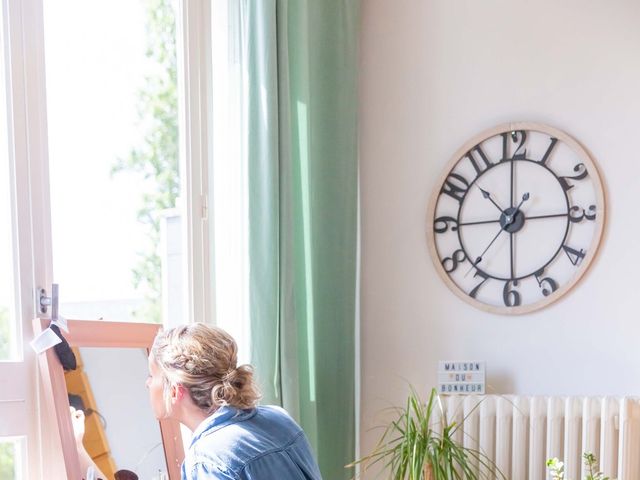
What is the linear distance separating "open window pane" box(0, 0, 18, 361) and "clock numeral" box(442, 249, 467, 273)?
5.60 feet

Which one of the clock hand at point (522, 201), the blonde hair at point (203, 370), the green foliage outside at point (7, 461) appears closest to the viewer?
the blonde hair at point (203, 370)

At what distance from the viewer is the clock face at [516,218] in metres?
3.11

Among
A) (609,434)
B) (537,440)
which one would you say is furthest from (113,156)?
(609,434)

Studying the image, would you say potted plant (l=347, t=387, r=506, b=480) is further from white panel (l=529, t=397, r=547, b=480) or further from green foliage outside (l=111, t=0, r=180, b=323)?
green foliage outside (l=111, t=0, r=180, b=323)

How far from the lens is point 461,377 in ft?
10.6

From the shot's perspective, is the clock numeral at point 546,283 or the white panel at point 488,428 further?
the clock numeral at point 546,283

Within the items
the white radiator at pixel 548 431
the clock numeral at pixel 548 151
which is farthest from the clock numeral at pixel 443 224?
the white radiator at pixel 548 431

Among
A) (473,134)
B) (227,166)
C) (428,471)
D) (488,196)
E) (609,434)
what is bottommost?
(428,471)

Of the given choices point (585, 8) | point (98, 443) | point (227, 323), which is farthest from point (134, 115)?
point (585, 8)

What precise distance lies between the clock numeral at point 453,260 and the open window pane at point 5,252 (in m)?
1.71

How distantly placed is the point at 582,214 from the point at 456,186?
486mm

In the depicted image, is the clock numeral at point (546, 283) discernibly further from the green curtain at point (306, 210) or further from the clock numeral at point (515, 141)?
the green curtain at point (306, 210)

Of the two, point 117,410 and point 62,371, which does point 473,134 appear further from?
point 62,371

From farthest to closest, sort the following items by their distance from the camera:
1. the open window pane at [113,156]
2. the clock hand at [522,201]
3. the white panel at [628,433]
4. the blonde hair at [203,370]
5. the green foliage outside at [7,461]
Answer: the clock hand at [522,201] < the white panel at [628,433] < the open window pane at [113,156] < the green foliage outside at [7,461] < the blonde hair at [203,370]
